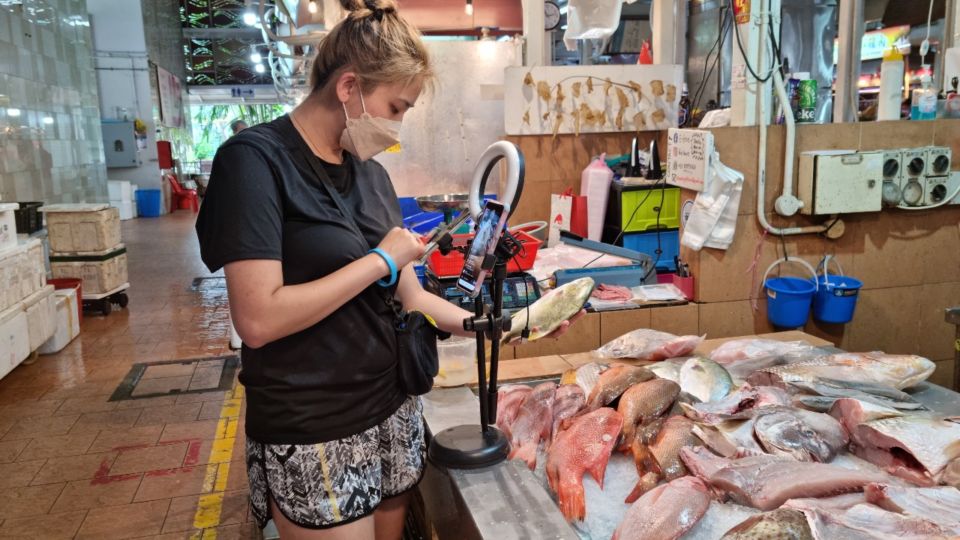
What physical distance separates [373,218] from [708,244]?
2.72m

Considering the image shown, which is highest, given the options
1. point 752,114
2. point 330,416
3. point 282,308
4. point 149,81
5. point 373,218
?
point 149,81

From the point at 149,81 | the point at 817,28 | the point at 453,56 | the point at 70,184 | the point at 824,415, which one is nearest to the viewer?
the point at 824,415

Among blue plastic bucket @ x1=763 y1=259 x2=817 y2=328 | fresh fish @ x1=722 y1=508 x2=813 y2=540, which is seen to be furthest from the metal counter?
blue plastic bucket @ x1=763 y1=259 x2=817 y2=328

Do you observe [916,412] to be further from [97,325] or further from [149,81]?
[149,81]

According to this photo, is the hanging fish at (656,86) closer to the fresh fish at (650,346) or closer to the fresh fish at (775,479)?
the fresh fish at (650,346)

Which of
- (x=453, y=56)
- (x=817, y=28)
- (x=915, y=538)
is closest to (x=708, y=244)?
(x=915, y=538)

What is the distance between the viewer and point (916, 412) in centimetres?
226

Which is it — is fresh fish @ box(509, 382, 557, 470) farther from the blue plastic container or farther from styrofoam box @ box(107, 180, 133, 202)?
styrofoam box @ box(107, 180, 133, 202)

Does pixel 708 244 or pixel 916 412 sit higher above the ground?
pixel 708 244

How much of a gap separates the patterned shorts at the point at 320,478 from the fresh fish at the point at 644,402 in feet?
2.72

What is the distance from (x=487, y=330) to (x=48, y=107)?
10355 mm

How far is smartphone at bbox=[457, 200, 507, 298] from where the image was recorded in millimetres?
1692

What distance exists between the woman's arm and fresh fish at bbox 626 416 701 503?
97 cm

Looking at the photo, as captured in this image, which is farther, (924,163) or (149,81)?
(149,81)
